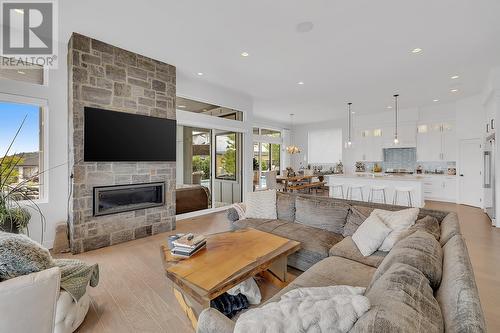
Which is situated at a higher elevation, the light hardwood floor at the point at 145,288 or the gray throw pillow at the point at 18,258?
the gray throw pillow at the point at 18,258

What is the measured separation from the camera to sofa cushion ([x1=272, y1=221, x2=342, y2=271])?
2592 millimetres

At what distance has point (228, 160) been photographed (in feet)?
21.8

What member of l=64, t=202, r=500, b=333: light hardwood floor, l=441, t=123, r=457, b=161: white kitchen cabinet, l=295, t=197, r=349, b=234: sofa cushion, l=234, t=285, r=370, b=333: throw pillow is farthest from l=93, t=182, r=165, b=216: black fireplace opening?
l=441, t=123, r=457, b=161: white kitchen cabinet

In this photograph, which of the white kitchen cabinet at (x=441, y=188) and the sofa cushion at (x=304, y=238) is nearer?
the sofa cushion at (x=304, y=238)

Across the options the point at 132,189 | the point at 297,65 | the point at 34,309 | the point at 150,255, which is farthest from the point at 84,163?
the point at 297,65

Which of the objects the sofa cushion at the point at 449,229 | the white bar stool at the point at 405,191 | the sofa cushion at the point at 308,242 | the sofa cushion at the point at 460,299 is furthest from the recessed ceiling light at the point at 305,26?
the white bar stool at the point at 405,191

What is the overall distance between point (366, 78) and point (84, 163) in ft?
18.7

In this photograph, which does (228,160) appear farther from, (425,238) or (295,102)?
(425,238)

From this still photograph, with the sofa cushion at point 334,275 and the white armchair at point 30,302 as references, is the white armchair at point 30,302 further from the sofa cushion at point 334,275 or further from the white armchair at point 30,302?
the sofa cushion at point 334,275

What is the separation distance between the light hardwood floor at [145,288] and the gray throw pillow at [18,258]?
2.61 feet

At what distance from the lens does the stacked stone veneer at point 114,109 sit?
3.48 metres

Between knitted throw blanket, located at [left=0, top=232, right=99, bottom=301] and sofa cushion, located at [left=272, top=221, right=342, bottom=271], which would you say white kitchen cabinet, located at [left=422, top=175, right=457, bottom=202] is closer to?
sofa cushion, located at [left=272, top=221, right=342, bottom=271]

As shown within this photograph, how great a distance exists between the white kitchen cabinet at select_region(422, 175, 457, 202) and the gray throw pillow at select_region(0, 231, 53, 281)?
8609 mm

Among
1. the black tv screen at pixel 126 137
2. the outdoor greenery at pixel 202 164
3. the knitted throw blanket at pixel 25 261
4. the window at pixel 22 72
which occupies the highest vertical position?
the window at pixel 22 72
